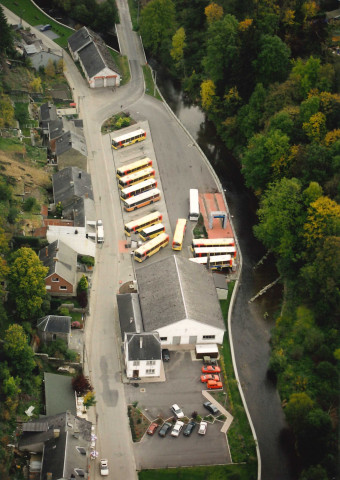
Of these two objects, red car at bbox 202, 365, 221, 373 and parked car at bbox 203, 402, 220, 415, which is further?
red car at bbox 202, 365, 221, 373

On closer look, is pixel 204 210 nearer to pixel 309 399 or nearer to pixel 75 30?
pixel 309 399

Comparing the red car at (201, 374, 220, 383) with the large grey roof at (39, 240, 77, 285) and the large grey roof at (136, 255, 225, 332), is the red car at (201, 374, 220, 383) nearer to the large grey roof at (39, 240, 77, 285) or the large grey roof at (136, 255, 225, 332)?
the large grey roof at (136, 255, 225, 332)

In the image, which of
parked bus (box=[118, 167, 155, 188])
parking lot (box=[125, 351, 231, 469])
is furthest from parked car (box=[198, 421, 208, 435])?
parked bus (box=[118, 167, 155, 188])

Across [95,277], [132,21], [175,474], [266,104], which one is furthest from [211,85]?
[175,474]

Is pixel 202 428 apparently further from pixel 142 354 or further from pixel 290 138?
pixel 290 138

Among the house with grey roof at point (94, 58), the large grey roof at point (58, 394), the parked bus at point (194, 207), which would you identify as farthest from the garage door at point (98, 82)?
the large grey roof at point (58, 394)

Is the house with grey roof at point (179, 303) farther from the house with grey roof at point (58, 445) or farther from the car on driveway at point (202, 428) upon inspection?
the house with grey roof at point (58, 445)
